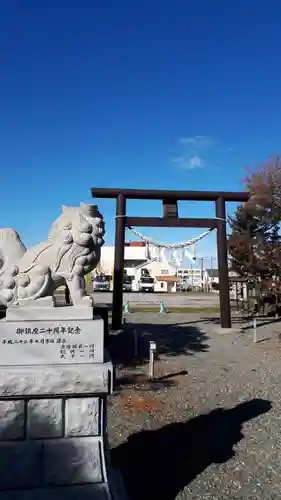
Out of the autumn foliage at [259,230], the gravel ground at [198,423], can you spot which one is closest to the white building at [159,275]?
the autumn foliage at [259,230]

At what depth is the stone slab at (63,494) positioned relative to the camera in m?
3.24

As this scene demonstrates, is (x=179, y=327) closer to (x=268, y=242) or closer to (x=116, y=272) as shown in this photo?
(x=116, y=272)

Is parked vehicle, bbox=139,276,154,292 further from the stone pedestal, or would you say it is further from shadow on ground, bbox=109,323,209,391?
the stone pedestal

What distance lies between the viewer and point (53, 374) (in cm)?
345

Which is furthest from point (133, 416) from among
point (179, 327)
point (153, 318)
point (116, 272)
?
point (153, 318)

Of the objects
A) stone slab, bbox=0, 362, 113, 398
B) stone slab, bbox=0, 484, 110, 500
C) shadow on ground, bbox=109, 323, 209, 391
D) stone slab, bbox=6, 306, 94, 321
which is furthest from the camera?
shadow on ground, bbox=109, 323, 209, 391

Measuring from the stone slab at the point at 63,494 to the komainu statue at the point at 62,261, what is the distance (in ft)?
5.38

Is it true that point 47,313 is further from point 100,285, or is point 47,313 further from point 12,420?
point 100,285

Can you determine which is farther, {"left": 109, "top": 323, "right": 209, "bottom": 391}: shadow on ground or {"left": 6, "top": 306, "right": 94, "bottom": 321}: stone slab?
{"left": 109, "top": 323, "right": 209, "bottom": 391}: shadow on ground

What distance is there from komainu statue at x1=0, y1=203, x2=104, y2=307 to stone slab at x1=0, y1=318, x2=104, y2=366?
1.39ft

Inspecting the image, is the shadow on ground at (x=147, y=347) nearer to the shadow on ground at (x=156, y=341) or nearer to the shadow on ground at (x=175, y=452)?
the shadow on ground at (x=156, y=341)

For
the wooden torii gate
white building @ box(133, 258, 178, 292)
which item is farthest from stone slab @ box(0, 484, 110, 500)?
white building @ box(133, 258, 178, 292)

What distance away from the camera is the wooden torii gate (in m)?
13.2

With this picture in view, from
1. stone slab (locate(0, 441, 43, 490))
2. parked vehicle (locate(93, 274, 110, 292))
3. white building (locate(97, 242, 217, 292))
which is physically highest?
white building (locate(97, 242, 217, 292))
